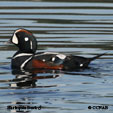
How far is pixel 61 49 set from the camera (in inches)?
664

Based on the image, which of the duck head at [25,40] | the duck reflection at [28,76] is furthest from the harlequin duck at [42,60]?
the duck reflection at [28,76]

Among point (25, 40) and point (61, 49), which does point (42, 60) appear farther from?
point (61, 49)

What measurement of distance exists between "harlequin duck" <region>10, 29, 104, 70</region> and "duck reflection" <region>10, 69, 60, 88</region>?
0.22 metres

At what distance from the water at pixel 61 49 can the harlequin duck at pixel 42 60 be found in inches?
9.1

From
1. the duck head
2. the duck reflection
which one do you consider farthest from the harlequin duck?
the duck reflection

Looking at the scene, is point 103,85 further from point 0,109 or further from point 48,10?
point 48,10

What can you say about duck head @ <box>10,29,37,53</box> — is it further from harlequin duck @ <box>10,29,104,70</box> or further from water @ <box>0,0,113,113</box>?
water @ <box>0,0,113,113</box>

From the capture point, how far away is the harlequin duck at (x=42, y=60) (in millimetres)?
14857

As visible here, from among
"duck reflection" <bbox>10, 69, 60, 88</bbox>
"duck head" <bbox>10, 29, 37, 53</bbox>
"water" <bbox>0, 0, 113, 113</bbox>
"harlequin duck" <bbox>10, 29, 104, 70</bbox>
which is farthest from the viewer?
"duck head" <bbox>10, 29, 37, 53</bbox>

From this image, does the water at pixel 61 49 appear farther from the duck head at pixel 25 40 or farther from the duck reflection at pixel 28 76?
the duck head at pixel 25 40

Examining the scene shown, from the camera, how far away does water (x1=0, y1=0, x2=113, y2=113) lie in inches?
470

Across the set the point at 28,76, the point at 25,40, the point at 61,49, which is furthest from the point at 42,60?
the point at 61,49

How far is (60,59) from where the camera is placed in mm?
14938

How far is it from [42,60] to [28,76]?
0.66 meters
